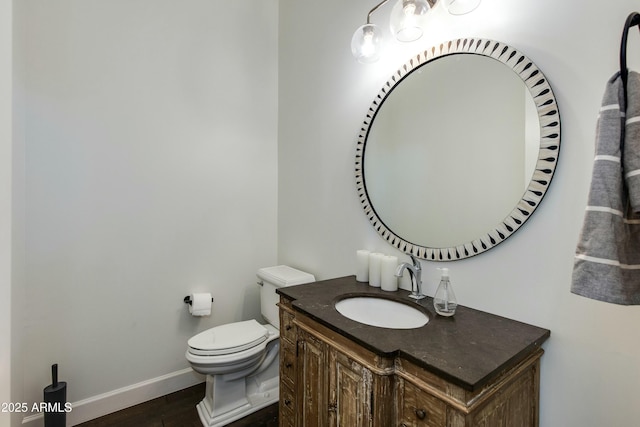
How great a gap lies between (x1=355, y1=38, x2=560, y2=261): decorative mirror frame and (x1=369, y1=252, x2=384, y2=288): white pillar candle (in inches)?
5.0

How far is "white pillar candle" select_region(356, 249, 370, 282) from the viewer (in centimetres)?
154

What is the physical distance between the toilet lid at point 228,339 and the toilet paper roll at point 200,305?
0.19m

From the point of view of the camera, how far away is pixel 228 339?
1.75 meters

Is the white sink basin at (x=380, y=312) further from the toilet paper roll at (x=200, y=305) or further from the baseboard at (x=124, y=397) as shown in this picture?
the baseboard at (x=124, y=397)

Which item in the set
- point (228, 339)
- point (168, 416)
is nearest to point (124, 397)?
point (168, 416)

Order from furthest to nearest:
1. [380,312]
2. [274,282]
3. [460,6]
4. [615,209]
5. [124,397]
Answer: [274,282]
[124,397]
[380,312]
[460,6]
[615,209]

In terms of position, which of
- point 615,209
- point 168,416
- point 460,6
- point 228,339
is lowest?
point 168,416

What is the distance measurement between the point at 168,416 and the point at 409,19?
2527 mm

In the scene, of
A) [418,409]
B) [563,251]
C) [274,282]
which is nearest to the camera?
[418,409]

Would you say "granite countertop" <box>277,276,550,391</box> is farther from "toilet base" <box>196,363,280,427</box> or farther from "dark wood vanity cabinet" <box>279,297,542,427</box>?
"toilet base" <box>196,363,280,427</box>

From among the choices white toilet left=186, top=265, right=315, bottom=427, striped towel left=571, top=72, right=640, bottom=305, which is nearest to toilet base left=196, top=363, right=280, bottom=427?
white toilet left=186, top=265, right=315, bottom=427

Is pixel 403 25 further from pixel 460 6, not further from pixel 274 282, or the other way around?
pixel 274 282

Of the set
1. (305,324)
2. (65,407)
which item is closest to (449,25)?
(305,324)

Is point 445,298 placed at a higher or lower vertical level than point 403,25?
lower
